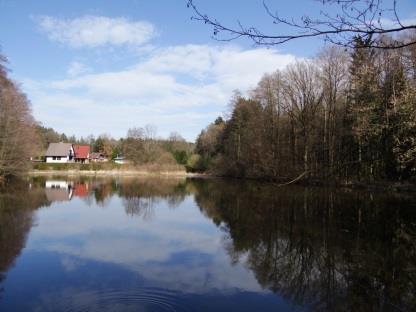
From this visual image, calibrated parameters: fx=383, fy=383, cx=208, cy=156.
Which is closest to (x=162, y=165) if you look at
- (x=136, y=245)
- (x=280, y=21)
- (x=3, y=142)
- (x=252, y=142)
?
(x=252, y=142)

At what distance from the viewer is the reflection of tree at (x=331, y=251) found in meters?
6.69

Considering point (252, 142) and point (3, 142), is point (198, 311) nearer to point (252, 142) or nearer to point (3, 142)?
point (3, 142)

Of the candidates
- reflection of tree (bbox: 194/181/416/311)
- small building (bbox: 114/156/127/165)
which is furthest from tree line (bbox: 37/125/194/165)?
reflection of tree (bbox: 194/181/416/311)

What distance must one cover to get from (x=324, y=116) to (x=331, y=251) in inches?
1034

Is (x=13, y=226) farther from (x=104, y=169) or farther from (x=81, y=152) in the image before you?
(x=81, y=152)

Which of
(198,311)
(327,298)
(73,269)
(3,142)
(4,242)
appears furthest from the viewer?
(3,142)

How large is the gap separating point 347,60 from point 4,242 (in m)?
29.5

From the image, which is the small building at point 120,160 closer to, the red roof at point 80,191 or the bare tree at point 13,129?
the bare tree at point 13,129

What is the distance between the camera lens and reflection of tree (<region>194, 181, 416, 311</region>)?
21.9 ft

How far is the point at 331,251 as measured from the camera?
9.67 meters

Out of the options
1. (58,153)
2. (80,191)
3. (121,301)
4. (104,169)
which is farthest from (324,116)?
(58,153)

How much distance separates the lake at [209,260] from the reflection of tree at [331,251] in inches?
1.1

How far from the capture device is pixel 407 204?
62.3 feet

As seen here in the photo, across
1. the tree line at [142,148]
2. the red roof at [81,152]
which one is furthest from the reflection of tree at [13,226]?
the red roof at [81,152]
